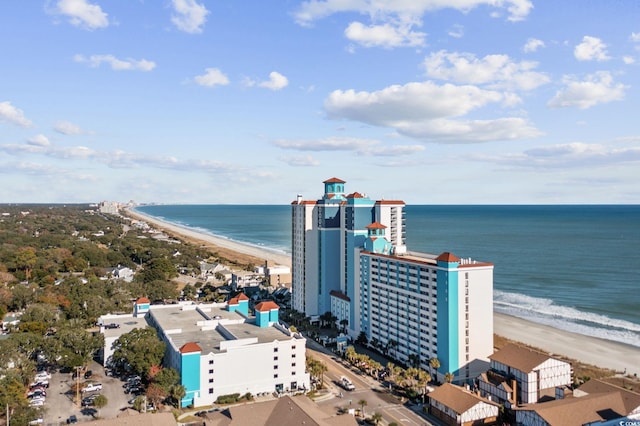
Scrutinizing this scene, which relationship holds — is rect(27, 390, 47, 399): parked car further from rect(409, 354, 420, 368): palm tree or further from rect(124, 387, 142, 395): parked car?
rect(409, 354, 420, 368): palm tree

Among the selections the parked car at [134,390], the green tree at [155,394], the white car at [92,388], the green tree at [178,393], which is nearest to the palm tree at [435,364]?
the green tree at [178,393]

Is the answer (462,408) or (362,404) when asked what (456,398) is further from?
(362,404)

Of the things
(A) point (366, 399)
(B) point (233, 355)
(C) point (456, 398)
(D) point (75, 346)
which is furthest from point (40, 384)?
(C) point (456, 398)

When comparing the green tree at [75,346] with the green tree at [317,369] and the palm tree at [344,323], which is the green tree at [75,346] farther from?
the palm tree at [344,323]

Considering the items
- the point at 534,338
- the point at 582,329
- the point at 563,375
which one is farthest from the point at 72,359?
the point at 582,329

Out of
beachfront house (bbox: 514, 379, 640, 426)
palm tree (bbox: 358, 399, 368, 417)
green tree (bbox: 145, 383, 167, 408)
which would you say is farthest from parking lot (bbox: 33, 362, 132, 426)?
beachfront house (bbox: 514, 379, 640, 426)
